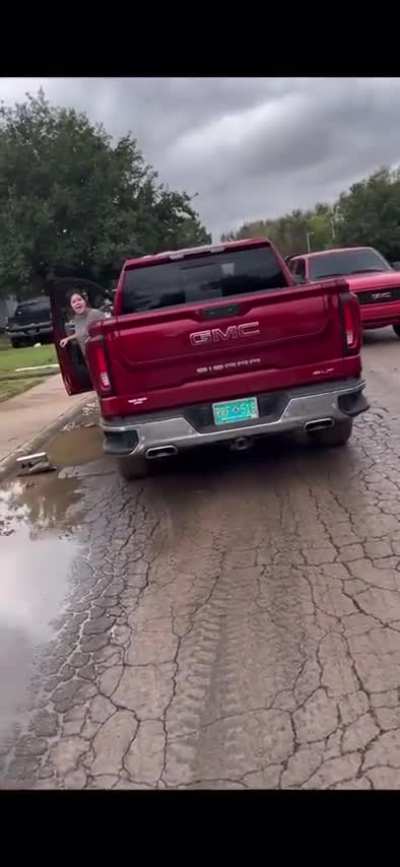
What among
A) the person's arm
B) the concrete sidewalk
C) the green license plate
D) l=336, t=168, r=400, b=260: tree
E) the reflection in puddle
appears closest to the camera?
the reflection in puddle

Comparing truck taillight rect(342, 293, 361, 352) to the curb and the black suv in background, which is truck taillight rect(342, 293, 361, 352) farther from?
the black suv in background

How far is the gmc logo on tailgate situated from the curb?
3.01 m

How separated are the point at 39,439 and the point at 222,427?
4.06 m

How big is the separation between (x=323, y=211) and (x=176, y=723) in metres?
113

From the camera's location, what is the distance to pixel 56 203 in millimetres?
31984

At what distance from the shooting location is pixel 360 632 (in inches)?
136

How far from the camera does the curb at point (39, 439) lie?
25.5 feet

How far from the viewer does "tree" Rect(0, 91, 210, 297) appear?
31.5 m

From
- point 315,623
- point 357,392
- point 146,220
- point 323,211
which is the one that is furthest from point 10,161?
point 323,211

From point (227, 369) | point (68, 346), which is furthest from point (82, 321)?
point (227, 369)

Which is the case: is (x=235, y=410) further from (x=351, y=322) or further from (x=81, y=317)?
(x=81, y=317)

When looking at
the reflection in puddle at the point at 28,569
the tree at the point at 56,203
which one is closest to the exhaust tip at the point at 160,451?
the reflection in puddle at the point at 28,569

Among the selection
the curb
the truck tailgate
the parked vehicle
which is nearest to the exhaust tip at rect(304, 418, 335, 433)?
the truck tailgate

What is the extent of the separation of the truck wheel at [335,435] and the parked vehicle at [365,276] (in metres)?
5.60
